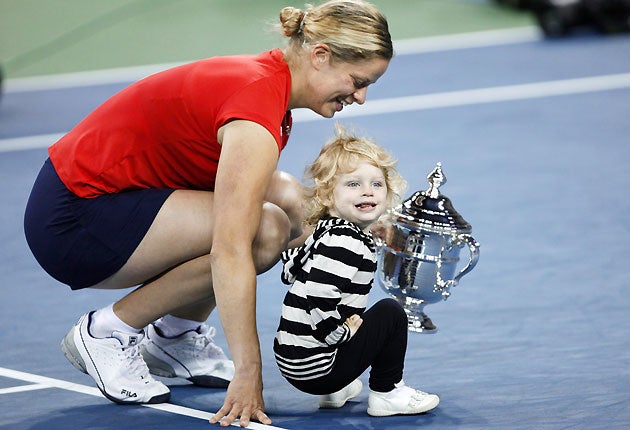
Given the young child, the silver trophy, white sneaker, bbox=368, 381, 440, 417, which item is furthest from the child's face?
white sneaker, bbox=368, 381, 440, 417

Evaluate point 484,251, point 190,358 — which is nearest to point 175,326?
point 190,358

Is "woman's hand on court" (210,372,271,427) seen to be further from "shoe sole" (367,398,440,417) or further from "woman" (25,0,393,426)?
"shoe sole" (367,398,440,417)

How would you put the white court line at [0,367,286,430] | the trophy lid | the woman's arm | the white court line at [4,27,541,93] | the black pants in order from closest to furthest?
the woman's arm → the black pants → the white court line at [0,367,286,430] → the trophy lid → the white court line at [4,27,541,93]

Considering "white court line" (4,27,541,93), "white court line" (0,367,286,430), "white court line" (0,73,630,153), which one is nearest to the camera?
"white court line" (0,367,286,430)

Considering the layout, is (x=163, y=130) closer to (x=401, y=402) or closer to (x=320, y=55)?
(x=320, y=55)

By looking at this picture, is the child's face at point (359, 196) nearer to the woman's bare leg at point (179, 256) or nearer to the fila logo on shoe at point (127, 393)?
the woman's bare leg at point (179, 256)

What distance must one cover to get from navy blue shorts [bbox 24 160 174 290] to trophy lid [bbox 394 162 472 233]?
1.97 feet

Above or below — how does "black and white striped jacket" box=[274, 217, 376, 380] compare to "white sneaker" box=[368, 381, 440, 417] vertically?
above

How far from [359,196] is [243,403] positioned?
0.51 m

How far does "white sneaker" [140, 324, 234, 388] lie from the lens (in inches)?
105

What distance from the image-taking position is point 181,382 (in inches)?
107

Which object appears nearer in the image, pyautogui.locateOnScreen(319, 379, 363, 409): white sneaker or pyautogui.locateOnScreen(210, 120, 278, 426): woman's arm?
pyautogui.locateOnScreen(210, 120, 278, 426): woman's arm

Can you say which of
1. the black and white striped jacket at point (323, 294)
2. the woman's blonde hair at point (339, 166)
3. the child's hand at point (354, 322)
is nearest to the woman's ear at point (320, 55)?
the woman's blonde hair at point (339, 166)

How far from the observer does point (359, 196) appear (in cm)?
237
